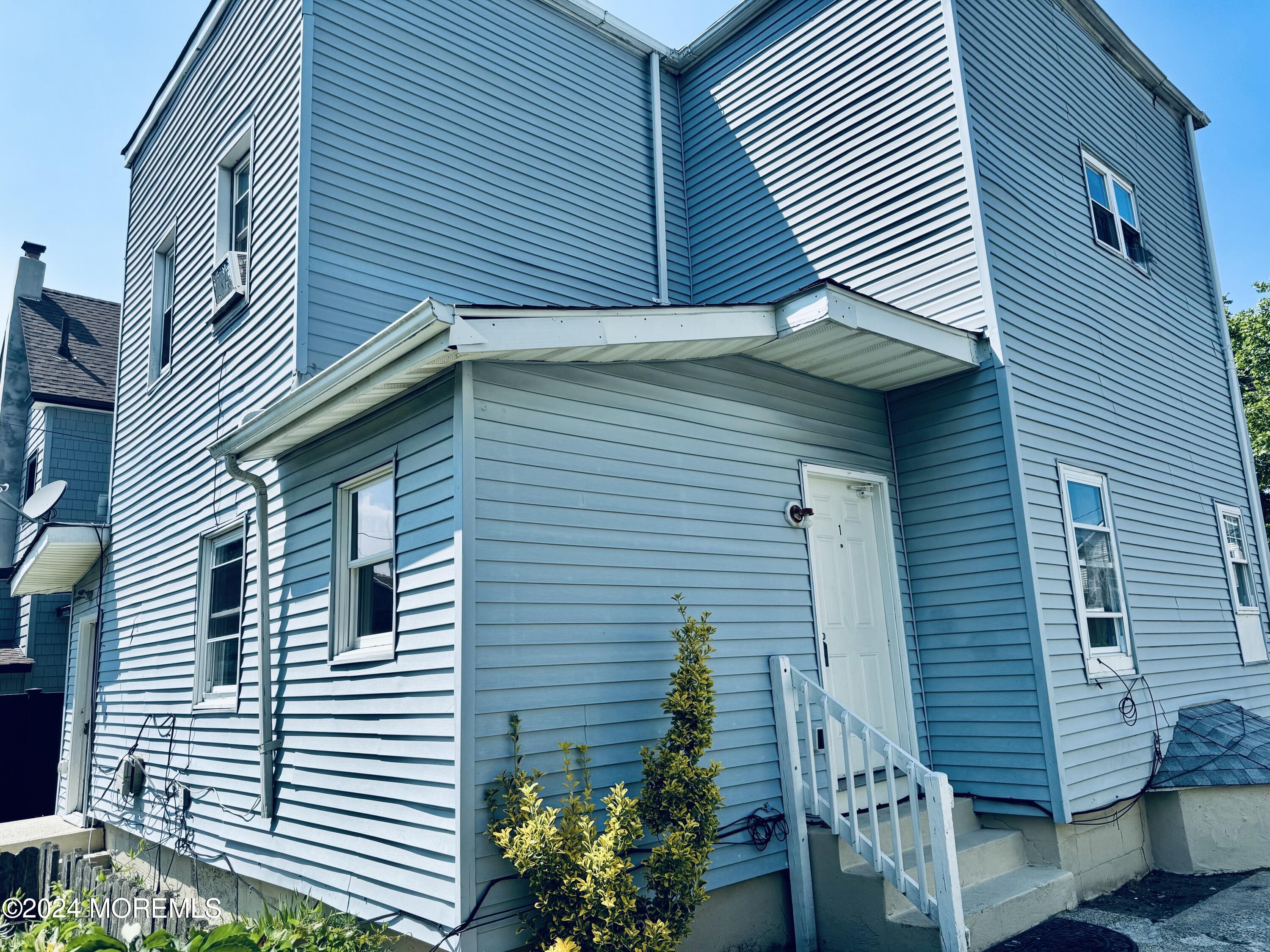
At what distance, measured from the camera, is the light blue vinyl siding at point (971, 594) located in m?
6.24

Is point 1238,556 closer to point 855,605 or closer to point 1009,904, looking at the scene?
point 855,605

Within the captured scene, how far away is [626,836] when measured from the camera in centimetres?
412

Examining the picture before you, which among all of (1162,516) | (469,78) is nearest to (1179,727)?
(1162,516)

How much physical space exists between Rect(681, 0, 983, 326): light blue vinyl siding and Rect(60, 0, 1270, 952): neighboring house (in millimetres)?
39

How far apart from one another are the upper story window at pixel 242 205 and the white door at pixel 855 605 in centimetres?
540

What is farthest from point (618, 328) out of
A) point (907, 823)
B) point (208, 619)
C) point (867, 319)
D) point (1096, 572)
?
point (208, 619)

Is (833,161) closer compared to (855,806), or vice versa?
(855,806)

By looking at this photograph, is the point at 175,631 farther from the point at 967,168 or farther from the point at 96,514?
the point at 967,168

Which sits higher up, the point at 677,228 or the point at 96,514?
the point at 677,228

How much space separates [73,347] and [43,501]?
6063 millimetres

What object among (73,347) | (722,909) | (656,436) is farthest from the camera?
(73,347)

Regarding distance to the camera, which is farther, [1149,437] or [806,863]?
[1149,437]

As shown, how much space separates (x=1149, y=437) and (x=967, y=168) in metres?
3.57

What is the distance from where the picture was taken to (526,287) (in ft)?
26.7
